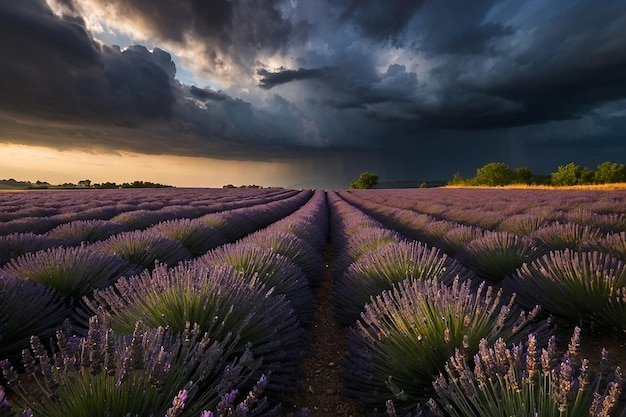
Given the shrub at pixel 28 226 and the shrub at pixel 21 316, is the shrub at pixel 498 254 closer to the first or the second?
the shrub at pixel 21 316

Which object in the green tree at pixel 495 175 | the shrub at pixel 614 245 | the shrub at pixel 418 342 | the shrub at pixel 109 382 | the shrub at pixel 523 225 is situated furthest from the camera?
the green tree at pixel 495 175

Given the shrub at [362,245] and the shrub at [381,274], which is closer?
the shrub at [381,274]

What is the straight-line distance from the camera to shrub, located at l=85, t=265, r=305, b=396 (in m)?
2.01

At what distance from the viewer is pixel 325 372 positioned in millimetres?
2623

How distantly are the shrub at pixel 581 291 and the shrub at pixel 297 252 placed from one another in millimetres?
2477

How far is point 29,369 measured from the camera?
3.58 ft

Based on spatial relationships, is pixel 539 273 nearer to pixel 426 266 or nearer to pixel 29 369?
pixel 426 266

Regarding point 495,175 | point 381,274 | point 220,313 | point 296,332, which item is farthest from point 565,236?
point 495,175

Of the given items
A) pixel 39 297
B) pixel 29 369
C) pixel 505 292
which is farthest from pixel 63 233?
pixel 505 292

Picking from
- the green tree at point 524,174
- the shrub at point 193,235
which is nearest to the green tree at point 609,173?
the green tree at point 524,174

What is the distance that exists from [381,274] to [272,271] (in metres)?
1.05

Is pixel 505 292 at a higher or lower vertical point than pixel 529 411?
lower

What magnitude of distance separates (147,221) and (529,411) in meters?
→ 9.15

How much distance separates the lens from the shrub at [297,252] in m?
4.50
